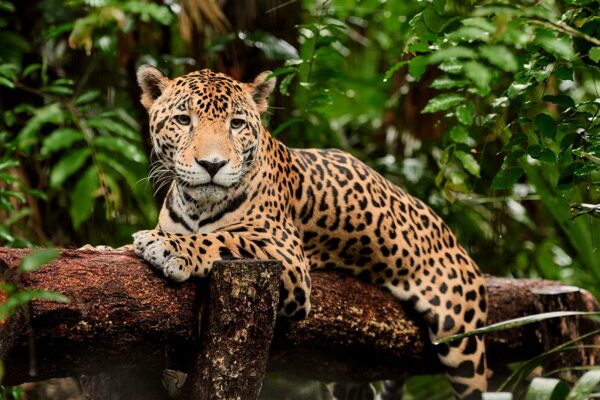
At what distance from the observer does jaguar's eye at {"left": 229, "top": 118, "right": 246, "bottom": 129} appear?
16.9 feet


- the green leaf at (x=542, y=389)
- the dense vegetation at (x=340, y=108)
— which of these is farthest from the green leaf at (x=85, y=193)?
the green leaf at (x=542, y=389)

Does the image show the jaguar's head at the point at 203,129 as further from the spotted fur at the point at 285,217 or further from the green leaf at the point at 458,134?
the green leaf at the point at 458,134

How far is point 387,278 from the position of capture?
598cm

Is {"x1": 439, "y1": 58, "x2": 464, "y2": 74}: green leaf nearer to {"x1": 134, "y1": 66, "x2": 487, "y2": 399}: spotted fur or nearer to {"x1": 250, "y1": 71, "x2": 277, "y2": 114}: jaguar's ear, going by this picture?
{"x1": 134, "y1": 66, "x2": 487, "y2": 399}: spotted fur

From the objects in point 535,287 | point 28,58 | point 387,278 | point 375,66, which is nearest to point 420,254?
point 387,278

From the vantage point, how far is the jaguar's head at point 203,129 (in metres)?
4.86

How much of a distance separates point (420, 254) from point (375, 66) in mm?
5721

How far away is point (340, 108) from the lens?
11266 mm

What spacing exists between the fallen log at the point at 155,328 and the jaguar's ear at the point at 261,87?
3.70 ft

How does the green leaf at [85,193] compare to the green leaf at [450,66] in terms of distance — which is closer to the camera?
the green leaf at [450,66]

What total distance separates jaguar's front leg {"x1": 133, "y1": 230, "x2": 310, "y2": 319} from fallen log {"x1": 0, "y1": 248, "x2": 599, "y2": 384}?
94 millimetres

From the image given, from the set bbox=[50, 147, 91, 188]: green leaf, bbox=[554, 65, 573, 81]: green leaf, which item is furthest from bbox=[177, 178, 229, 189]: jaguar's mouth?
bbox=[554, 65, 573, 81]: green leaf

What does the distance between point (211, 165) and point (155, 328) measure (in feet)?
3.09

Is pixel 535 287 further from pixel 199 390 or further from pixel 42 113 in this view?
pixel 42 113
